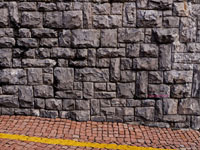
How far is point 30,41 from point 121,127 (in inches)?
101

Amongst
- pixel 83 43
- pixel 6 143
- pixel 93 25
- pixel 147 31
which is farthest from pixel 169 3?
pixel 6 143

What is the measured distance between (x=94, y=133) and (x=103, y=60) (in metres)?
1.45

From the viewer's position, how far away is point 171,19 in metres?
4.29

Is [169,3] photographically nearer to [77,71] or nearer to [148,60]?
[148,60]

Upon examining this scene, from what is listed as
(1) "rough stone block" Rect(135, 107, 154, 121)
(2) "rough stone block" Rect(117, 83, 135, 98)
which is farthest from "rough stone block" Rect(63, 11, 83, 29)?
(1) "rough stone block" Rect(135, 107, 154, 121)

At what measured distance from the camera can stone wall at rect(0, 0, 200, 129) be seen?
4.30 m

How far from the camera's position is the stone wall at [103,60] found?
430cm

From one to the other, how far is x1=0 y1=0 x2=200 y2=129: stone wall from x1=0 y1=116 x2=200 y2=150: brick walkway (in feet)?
0.64

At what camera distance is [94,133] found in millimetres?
4141

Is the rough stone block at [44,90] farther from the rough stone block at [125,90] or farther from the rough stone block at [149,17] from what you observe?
the rough stone block at [149,17]

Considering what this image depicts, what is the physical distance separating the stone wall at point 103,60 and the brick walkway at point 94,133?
7.7 inches

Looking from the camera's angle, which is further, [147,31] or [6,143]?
[147,31]

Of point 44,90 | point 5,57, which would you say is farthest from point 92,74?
point 5,57

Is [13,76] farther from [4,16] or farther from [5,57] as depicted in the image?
[4,16]
